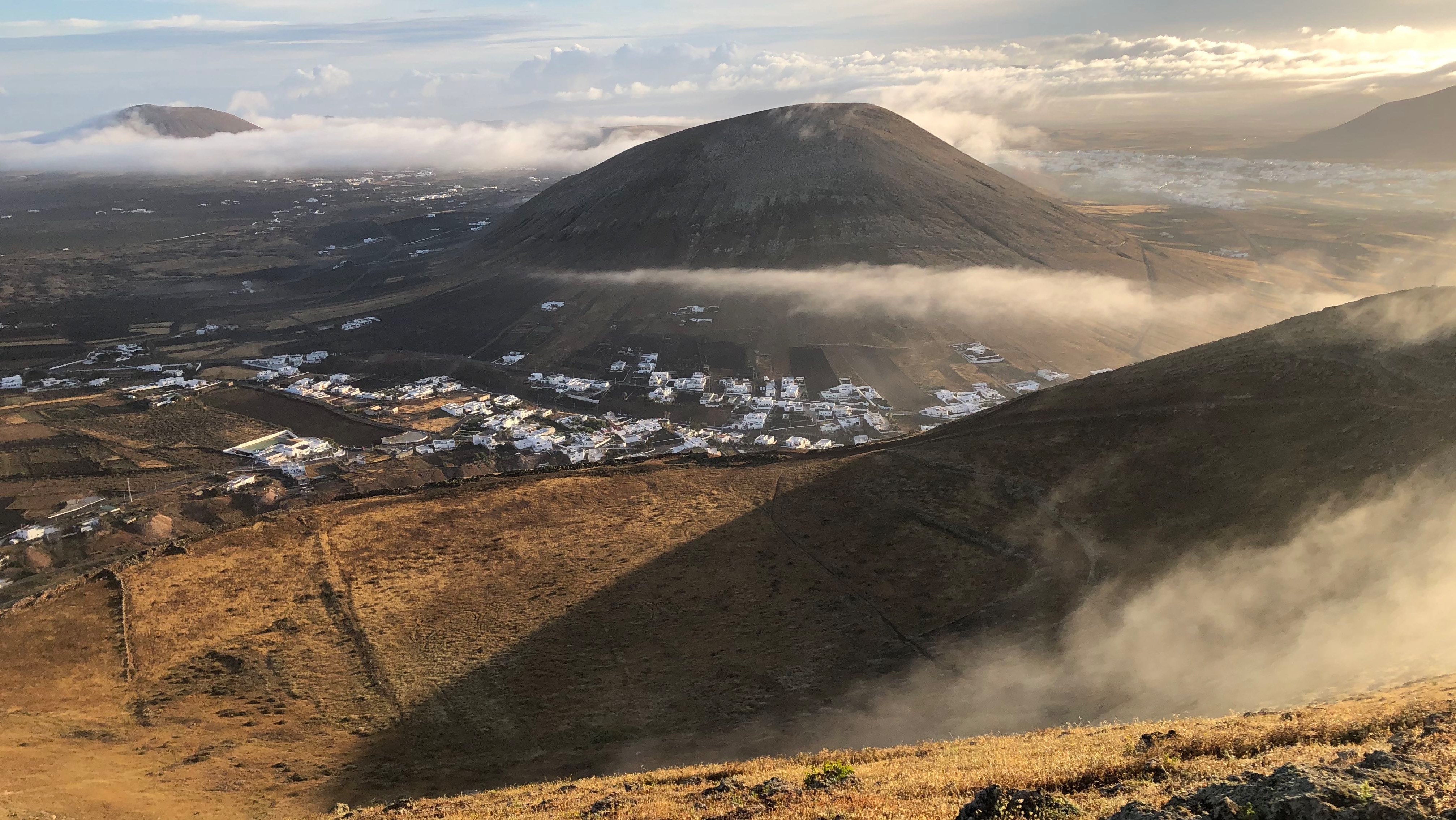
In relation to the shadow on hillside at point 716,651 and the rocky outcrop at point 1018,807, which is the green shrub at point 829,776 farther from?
the shadow on hillside at point 716,651

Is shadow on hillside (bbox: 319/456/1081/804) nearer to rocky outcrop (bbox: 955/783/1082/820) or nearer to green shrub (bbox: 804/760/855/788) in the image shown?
green shrub (bbox: 804/760/855/788)

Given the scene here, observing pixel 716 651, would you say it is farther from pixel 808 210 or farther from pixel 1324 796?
pixel 808 210

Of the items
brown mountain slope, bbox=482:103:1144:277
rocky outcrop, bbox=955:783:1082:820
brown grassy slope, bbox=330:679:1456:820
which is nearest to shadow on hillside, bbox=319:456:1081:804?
brown grassy slope, bbox=330:679:1456:820

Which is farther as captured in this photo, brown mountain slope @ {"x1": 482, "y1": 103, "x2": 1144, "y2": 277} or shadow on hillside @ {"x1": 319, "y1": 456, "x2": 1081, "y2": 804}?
brown mountain slope @ {"x1": 482, "y1": 103, "x2": 1144, "y2": 277}

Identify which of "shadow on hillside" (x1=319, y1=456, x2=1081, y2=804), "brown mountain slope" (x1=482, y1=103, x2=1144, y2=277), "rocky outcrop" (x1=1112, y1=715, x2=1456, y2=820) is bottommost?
"shadow on hillside" (x1=319, y1=456, x2=1081, y2=804)

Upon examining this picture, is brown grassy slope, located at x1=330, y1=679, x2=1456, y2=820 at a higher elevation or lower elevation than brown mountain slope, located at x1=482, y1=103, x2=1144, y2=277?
lower

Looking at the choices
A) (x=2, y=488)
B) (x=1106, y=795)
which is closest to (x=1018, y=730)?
(x=1106, y=795)
